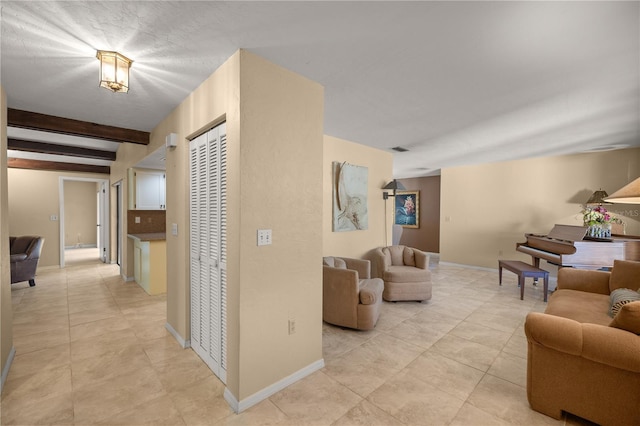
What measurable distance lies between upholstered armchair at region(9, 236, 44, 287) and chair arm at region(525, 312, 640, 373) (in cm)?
674

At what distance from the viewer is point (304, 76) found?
220 cm

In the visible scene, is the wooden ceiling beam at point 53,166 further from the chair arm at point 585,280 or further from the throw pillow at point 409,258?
the chair arm at point 585,280

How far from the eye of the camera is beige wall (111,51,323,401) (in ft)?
6.03

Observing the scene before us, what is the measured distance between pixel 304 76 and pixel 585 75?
2.28 meters

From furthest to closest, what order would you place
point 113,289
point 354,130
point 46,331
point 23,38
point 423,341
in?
point 113,289
point 354,130
point 46,331
point 423,341
point 23,38

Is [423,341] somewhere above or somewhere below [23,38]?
below

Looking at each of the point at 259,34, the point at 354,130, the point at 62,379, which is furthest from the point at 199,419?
the point at 354,130

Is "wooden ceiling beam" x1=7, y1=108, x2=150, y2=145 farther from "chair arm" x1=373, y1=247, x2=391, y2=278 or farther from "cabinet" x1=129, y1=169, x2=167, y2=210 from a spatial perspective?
"chair arm" x1=373, y1=247, x2=391, y2=278

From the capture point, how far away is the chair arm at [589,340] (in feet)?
5.03

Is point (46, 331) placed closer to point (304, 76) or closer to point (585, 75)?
point (304, 76)

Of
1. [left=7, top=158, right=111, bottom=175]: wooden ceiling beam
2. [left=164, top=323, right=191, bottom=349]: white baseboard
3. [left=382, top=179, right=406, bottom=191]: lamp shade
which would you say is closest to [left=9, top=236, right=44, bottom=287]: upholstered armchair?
[left=7, top=158, right=111, bottom=175]: wooden ceiling beam

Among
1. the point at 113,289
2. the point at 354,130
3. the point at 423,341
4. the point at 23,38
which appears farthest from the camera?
the point at 113,289

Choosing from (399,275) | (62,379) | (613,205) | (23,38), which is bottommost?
(62,379)

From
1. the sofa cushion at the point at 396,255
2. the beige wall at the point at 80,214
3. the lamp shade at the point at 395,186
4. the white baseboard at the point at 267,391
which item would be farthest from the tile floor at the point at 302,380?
the beige wall at the point at 80,214
